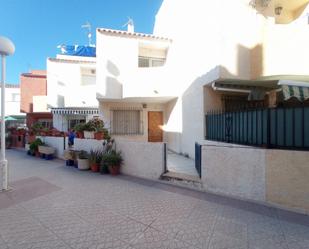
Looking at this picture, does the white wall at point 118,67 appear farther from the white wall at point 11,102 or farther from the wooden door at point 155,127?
the white wall at point 11,102

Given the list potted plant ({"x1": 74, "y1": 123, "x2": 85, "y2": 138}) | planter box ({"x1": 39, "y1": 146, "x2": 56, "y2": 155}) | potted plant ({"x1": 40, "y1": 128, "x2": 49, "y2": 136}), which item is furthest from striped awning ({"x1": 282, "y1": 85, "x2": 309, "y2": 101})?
potted plant ({"x1": 40, "y1": 128, "x2": 49, "y2": 136})

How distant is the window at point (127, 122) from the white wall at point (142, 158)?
24.1 ft

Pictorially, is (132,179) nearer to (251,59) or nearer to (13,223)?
(13,223)

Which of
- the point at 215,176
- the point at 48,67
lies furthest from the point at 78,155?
the point at 48,67

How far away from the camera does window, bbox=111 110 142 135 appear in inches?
735

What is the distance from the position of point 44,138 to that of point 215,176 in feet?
54.1

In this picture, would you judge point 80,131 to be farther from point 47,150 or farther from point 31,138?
point 31,138

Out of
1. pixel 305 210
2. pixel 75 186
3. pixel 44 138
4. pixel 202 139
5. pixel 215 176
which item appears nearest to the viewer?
pixel 305 210

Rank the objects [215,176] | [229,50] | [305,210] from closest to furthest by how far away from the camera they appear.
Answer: [305,210]
[215,176]
[229,50]

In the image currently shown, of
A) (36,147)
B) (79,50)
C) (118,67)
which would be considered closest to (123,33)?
(118,67)

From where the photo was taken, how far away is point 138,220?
5.71 m

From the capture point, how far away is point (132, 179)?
9.84 m

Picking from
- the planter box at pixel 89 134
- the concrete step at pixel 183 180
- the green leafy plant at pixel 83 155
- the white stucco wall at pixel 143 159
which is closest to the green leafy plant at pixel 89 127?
the planter box at pixel 89 134

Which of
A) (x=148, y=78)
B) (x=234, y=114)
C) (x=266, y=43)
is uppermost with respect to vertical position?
(x=266, y=43)
